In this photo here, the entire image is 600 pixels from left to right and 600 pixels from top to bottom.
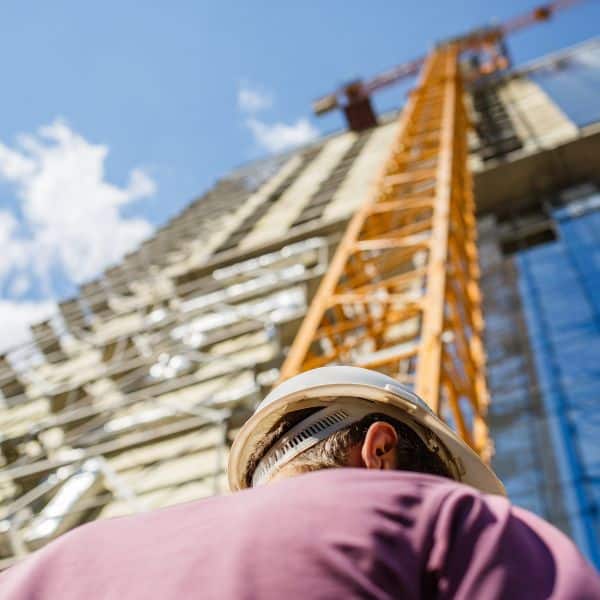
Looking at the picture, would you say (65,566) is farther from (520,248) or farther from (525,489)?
(520,248)

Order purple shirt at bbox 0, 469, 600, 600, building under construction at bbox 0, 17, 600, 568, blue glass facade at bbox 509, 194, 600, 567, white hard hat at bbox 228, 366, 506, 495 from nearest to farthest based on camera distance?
purple shirt at bbox 0, 469, 600, 600, white hard hat at bbox 228, 366, 506, 495, blue glass facade at bbox 509, 194, 600, 567, building under construction at bbox 0, 17, 600, 568

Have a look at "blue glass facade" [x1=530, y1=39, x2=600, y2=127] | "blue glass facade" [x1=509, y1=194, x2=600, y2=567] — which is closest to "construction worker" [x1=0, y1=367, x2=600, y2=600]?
"blue glass facade" [x1=509, y1=194, x2=600, y2=567]

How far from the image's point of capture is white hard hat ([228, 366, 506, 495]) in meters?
1.95

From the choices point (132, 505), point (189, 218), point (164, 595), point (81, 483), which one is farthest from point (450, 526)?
point (189, 218)

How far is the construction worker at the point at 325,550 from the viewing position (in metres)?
1.29

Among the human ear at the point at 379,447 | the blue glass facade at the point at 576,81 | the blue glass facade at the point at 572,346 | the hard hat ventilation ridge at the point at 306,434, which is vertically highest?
the hard hat ventilation ridge at the point at 306,434

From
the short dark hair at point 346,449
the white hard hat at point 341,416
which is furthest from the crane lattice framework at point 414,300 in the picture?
the short dark hair at point 346,449

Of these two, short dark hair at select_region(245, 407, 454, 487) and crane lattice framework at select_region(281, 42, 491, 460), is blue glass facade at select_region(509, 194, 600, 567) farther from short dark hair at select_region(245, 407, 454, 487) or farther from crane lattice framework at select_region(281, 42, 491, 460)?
short dark hair at select_region(245, 407, 454, 487)

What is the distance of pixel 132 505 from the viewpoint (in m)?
7.34

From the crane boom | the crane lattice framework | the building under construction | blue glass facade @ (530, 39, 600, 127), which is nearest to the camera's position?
the crane lattice framework

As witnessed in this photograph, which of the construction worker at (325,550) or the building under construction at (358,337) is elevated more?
the construction worker at (325,550)

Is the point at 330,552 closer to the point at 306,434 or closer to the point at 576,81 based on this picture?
the point at 306,434

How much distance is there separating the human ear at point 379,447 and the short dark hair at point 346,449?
1.5 inches

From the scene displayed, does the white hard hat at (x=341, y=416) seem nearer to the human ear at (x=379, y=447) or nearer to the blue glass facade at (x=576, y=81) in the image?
the human ear at (x=379, y=447)
